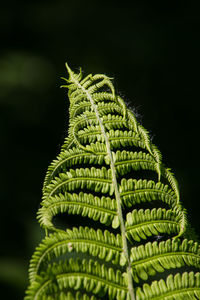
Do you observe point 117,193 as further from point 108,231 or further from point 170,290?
point 170,290

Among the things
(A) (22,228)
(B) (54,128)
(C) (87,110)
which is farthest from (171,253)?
(B) (54,128)

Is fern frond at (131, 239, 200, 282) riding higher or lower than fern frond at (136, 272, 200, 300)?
higher

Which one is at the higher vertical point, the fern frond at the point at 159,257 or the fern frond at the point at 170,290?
the fern frond at the point at 159,257

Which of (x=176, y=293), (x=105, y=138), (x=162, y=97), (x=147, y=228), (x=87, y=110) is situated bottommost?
(x=176, y=293)

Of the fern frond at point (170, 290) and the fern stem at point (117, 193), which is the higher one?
the fern stem at point (117, 193)

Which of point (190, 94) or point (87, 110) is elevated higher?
point (190, 94)

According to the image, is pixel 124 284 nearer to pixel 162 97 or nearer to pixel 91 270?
pixel 91 270

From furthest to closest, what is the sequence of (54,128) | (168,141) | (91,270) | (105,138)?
(168,141), (54,128), (105,138), (91,270)

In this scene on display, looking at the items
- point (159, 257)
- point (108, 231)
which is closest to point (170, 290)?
point (159, 257)
